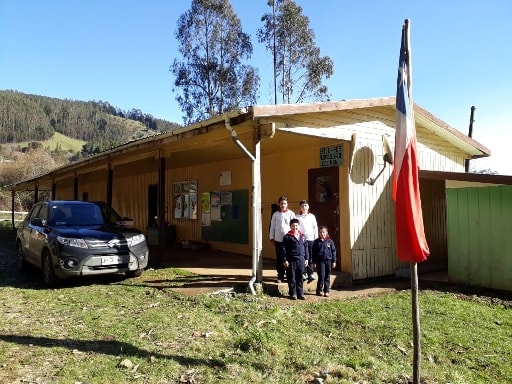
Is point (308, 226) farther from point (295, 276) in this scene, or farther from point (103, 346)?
point (103, 346)

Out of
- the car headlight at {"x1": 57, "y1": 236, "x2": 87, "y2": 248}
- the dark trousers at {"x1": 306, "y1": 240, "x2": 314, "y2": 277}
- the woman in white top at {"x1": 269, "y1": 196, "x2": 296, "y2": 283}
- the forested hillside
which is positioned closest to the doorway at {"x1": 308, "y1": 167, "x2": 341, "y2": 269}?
the dark trousers at {"x1": 306, "y1": 240, "x2": 314, "y2": 277}

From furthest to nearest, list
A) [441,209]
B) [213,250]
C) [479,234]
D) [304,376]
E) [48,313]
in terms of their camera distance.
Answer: [213,250] < [441,209] < [479,234] < [48,313] < [304,376]

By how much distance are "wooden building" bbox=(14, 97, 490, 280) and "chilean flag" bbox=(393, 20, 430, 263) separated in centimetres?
302

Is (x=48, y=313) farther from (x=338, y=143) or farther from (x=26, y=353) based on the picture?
(x=338, y=143)

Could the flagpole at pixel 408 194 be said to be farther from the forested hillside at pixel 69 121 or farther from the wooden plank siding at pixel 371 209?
the forested hillside at pixel 69 121

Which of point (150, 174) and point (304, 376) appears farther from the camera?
point (150, 174)

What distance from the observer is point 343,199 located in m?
9.05

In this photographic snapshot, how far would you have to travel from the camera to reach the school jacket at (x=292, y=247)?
23.2 feet

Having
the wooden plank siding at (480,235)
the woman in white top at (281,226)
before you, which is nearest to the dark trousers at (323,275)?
the woman in white top at (281,226)

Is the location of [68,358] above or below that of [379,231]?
below

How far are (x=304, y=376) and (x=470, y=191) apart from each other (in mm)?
6263

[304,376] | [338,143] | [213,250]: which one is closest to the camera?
[304,376]

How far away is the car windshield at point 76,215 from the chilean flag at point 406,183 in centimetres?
671

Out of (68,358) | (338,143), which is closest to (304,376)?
(68,358)
